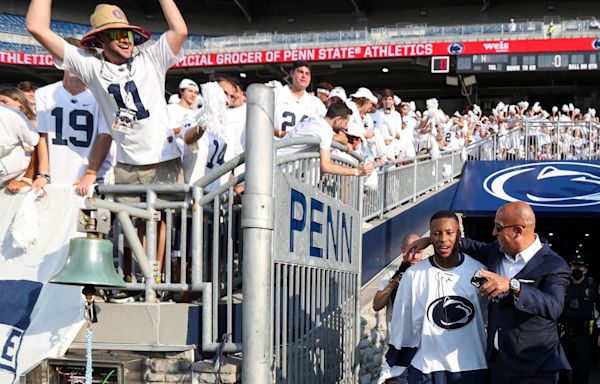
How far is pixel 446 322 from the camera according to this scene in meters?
4.27

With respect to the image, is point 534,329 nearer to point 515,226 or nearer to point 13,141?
point 515,226

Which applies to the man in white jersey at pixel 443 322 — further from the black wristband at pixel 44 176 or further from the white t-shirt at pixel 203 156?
the black wristband at pixel 44 176

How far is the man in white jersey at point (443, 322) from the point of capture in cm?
423

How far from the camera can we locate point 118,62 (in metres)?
4.73

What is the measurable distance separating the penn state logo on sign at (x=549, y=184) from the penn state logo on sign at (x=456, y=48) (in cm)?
1675

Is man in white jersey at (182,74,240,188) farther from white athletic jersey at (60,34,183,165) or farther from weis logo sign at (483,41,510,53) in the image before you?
weis logo sign at (483,41,510,53)

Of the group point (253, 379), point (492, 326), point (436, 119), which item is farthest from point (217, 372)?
point (436, 119)

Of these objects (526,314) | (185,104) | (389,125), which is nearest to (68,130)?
(185,104)

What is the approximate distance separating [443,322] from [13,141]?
10.2 feet

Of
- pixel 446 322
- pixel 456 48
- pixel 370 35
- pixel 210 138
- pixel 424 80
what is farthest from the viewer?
pixel 424 80

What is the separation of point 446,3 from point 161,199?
37.7 meters

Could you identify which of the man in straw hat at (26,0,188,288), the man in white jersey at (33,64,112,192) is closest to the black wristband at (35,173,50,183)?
the man in white jersey at (33,64,112,192)

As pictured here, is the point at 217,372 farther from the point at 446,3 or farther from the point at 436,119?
the point at 446,3

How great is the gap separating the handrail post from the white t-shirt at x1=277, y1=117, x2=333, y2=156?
3.96 ft
